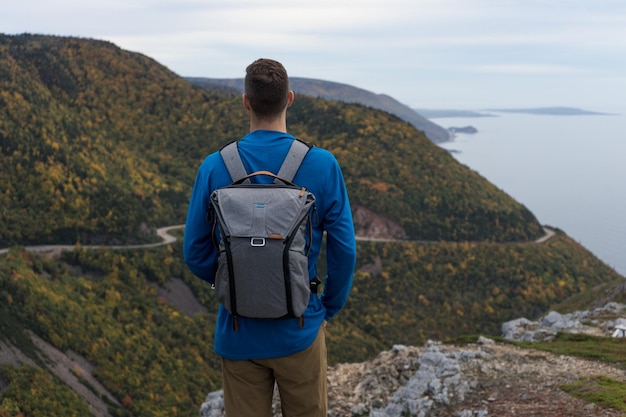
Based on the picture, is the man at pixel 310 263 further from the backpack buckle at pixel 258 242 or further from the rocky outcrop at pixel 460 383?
the rocky outcrop at pixel 460 383

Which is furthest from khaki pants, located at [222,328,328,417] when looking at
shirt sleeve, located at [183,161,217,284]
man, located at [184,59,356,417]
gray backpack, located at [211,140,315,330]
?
shirt sleeve, located at [183,161,217,284]

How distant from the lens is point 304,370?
11.5 feet

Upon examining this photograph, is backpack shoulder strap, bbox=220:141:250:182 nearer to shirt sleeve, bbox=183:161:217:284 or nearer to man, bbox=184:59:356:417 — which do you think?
man, bbox=184:59:356:417

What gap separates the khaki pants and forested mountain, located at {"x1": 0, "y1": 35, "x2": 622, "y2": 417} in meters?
11.7

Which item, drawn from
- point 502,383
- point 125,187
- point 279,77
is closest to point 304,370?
point 279,77

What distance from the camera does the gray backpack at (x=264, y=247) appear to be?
3.20 meters

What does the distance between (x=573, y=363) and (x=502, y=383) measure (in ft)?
6.74

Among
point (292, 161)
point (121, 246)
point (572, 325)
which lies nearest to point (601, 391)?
point (292, 161)

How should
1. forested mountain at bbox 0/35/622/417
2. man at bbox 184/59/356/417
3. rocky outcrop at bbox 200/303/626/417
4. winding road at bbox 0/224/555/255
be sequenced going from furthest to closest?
1. winding road at bbox 0/224/555/255
2. forested mountain at bbox 0/35/622/417
3. rocky outcrop at bbox 200/303/626/417
4. man at bbox 184/59/356/417

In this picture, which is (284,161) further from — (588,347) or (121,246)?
(121,246)

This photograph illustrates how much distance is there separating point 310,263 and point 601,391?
5.85 metres

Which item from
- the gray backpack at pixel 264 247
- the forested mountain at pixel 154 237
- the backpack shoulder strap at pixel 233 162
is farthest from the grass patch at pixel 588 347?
the forested mountain at pixel 154 237

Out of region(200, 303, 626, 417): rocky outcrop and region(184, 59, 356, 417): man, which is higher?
region(184, 59, 356, 417): man

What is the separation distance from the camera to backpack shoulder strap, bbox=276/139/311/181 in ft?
11.1
